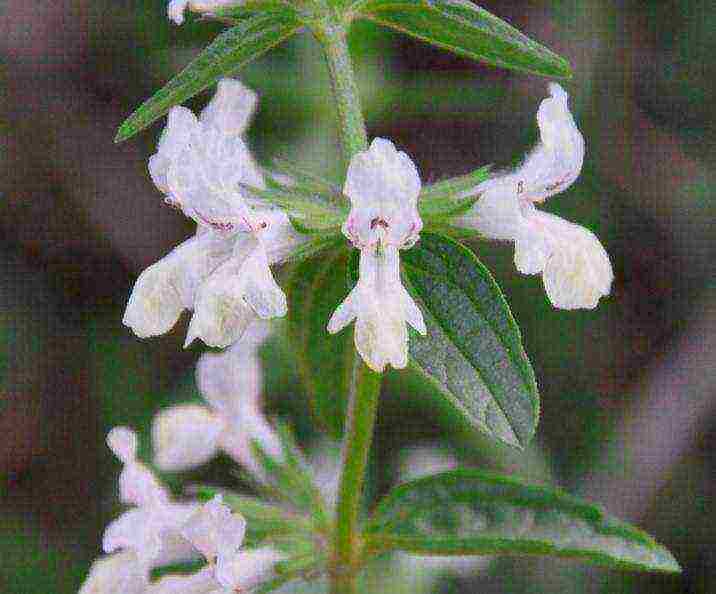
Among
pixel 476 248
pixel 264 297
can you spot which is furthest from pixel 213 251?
pixel 476 248

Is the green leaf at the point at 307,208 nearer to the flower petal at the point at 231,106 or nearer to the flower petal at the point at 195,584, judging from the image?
the flower petal at the point at 231,106

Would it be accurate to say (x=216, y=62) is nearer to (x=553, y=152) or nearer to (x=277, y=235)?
(x=277, y=235)

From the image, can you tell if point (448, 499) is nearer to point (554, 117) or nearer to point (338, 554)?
point (338, 554)

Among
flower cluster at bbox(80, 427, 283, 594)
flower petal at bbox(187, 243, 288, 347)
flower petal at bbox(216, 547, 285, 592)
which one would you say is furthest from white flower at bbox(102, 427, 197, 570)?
flower petal at bbox(187, 243, 288, 347)

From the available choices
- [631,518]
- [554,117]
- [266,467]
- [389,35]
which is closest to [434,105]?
[389,35]

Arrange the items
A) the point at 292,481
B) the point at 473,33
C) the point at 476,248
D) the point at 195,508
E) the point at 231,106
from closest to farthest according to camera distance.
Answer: the point at 473,33, the point at 231,106, the point at 195,508, the point at 292,481, the point at 476,248

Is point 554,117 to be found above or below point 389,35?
below
